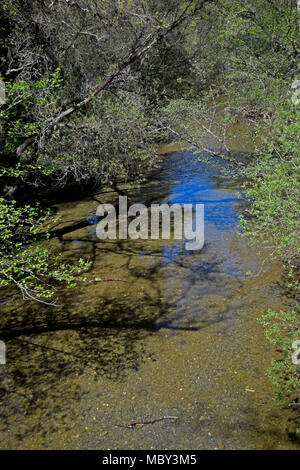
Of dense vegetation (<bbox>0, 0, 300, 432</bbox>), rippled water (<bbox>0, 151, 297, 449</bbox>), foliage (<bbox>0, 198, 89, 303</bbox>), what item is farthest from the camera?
dense vegetation (<bbox>0, 0, 300, 432</bbox>)

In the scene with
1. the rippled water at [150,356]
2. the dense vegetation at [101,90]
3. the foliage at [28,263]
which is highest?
the dense vegetation at [101,90]

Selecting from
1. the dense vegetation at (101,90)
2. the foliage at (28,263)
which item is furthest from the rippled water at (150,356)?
the dense vegetation at (101,90)

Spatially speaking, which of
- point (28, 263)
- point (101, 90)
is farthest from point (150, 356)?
point (101, 90)

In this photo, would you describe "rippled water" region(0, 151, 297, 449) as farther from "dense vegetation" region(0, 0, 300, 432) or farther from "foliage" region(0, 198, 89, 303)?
"dense vegetation" region(0, 0, 300, 432)

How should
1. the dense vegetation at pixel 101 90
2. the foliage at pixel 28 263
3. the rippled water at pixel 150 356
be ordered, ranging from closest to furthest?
the rippled water at pixel 150 356, the foliage at pixel 28 263, the dense vegetation at pixel 101 90

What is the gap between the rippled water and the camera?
15.5 ft

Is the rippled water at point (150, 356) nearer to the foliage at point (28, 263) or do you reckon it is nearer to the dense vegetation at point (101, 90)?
the foliage at point (28, 263)

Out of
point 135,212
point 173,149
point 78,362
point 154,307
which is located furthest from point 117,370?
point 173,149

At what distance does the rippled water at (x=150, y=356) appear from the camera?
15.5 ft

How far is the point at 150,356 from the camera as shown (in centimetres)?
616

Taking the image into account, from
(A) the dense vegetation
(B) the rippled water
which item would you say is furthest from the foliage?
(B) the rippled water

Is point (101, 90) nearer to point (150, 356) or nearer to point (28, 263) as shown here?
point (28, 263)

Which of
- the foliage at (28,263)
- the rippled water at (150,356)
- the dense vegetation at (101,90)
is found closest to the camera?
the rippled water at (150,356)

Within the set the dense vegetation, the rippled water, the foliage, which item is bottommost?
the rippled water
